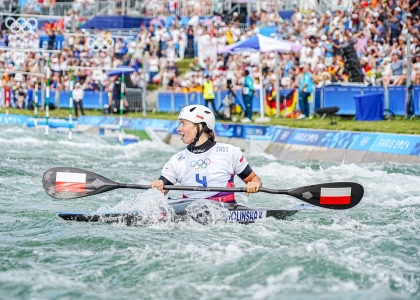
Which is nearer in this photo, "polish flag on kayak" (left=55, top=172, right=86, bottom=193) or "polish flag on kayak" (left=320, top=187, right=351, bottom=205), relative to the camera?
"polish flag on kayak" (left=320, top=187, right=351, bottom=205)

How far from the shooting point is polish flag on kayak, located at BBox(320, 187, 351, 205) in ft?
32.7

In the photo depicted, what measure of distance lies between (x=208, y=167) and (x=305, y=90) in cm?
1410

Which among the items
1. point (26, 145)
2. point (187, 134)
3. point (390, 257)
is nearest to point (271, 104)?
point (26, 145)

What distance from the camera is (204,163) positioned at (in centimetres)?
1003

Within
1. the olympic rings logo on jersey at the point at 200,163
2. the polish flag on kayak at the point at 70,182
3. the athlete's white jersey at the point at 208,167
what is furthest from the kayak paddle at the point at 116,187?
the olympic rings logo on jersey at the point at 200,163

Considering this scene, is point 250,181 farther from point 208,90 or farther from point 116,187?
point 208,90

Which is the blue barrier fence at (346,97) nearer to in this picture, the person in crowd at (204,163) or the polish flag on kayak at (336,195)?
the polish flag on kayak at (336,195)

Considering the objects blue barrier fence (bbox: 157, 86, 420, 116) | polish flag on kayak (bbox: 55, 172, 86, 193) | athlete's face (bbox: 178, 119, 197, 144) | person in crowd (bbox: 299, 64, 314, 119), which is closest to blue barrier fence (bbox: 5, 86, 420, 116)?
blue barrier fence (bbox: 157, 86, 420, 116)

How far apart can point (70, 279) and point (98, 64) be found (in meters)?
25.7

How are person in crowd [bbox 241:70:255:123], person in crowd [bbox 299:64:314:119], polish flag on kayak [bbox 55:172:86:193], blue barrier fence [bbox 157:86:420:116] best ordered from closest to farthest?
polish flag on kayak [bbox 55:172:86:193] → blue barrier fence [bbox 157:86:420:116] → person in crowd [bbox 299:64:314:119] → person in crowd [bbox 241:70:255:123]

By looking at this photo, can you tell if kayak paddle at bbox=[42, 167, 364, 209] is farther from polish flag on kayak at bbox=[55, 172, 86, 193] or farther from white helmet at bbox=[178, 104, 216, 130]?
white helmet at bbox=[178, 104, 216, 130]

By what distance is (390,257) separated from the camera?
26.3 feet

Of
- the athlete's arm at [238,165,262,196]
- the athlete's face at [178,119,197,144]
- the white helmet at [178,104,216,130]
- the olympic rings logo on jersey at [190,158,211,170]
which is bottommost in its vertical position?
the athlete's arm at [238,165,262,196]

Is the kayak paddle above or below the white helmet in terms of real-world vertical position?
below
